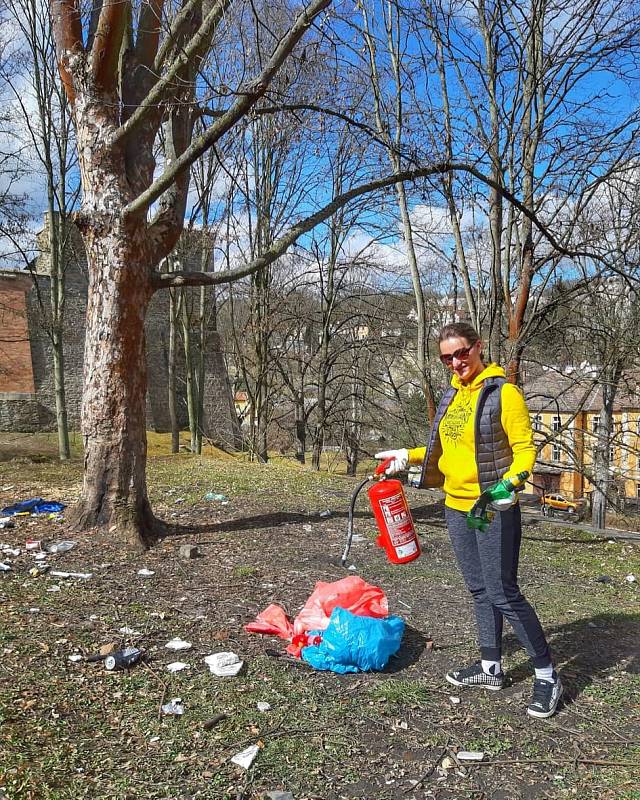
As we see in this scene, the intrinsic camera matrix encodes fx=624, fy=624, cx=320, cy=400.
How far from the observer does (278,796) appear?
7.68 feet

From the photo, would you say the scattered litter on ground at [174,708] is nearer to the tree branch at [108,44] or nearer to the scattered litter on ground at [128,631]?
the scattered litter on ground at [128,631]

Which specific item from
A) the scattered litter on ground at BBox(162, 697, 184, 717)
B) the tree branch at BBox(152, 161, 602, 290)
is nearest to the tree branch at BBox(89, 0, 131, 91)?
the tree branch at BBox(152, 161, 602, 290)

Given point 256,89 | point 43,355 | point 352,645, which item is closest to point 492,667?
point 352,645

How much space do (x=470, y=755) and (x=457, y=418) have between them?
150 centimetres

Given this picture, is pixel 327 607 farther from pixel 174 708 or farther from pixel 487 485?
pixel 487 485

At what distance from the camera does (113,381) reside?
5.53 meters

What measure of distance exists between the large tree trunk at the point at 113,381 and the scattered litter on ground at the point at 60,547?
9.7 inches

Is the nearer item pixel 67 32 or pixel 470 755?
pixel 470 755

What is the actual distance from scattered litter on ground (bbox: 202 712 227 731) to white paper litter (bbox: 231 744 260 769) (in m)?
0.24

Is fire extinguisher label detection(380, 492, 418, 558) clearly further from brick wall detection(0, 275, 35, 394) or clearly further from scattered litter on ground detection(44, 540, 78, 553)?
brick wall detection(0, 275, 35, 394)

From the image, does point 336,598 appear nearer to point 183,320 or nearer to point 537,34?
point 537,34

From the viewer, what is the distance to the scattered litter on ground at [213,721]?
2.78 m

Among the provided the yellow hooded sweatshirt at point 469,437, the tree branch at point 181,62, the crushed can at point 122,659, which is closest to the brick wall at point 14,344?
the tree branch at point 181,62

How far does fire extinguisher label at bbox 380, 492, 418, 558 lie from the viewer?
3523 millimetres
